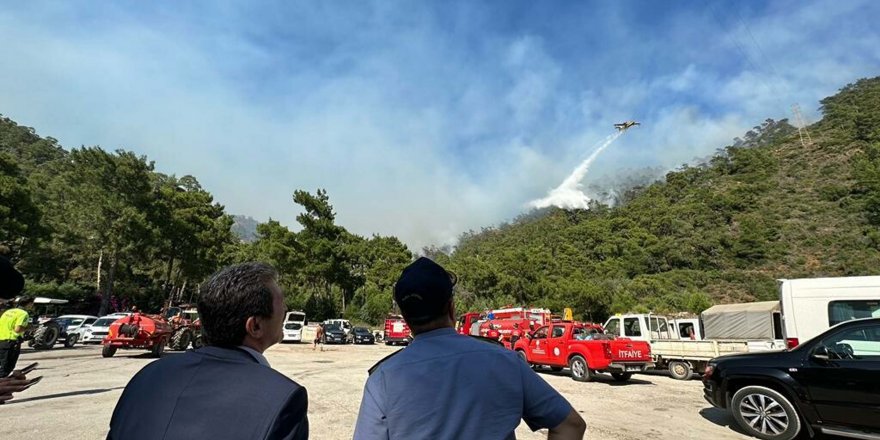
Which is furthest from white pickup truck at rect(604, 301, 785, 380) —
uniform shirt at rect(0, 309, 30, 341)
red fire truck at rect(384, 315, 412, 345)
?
red fire truck at rect(384, 315, 412, 345)

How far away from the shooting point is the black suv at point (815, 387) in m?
5.57

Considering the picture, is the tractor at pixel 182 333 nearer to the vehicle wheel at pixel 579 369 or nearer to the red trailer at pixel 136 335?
the red trailer at pixel 136 335

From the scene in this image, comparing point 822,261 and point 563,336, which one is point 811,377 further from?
point 822,261

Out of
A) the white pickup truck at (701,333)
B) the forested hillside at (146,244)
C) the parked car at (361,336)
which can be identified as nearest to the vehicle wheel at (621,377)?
the white pickup truck at (701,333)

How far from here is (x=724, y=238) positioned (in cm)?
6200

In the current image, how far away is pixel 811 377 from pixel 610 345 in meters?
6.80

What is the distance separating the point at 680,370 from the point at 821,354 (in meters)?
9.41

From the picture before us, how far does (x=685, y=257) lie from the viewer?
204ft

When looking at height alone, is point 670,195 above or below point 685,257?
above

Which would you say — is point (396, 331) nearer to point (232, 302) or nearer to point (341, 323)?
point (341, 323)

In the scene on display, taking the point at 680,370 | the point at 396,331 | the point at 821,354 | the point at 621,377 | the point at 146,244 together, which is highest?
the point at 146,244

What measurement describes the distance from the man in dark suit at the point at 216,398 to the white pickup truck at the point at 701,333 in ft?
50.1

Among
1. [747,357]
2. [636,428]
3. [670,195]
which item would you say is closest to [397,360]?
[636,428]

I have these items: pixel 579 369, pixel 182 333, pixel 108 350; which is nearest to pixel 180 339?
pixel 182 333
